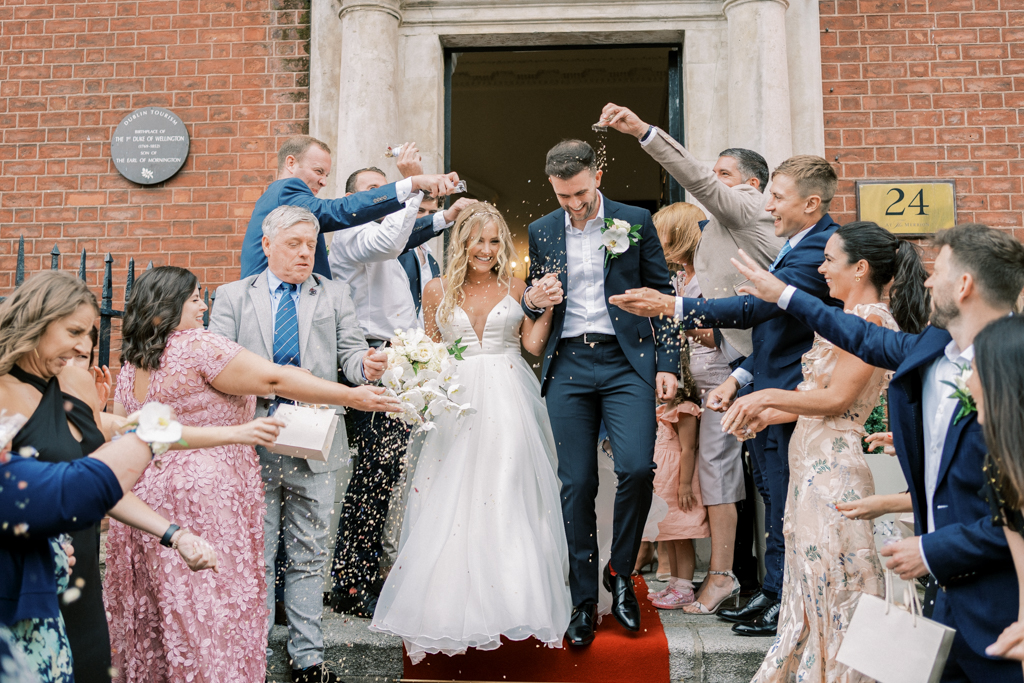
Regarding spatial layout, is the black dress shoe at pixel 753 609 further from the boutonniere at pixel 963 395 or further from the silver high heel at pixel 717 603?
the boutonniere at pixel 963 395

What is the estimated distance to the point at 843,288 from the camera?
3043mm

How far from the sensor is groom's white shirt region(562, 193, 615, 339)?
387 centimetres

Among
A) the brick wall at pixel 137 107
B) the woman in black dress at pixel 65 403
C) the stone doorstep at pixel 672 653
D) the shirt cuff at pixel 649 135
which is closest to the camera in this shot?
the woman in black dress at pixel 65 403

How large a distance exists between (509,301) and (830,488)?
5.98 feet

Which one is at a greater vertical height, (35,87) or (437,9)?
(437,9)

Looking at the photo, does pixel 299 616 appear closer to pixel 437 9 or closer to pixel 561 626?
pixel 561 626

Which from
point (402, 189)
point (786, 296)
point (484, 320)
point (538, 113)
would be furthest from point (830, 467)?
point (538, 113)

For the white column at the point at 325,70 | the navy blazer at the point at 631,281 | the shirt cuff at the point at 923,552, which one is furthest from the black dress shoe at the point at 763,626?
the white column at the point at 325,70

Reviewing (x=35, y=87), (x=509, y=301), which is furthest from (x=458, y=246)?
(x=35, y=87)

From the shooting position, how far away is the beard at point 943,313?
7.35ft

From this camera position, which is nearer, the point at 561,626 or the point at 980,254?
the point at 980,254

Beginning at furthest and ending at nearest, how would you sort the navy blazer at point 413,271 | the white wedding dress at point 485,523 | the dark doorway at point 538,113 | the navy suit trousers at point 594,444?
the dark doorway at point 538,113, the navy blazer at point 413,271, the navy suit trousers at point 594,444, the white wedding dress at point 485,523

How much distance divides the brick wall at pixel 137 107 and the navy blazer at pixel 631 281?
2686 millimetres

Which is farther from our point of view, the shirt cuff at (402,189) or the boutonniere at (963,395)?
the shirt cuff at (402,189)
